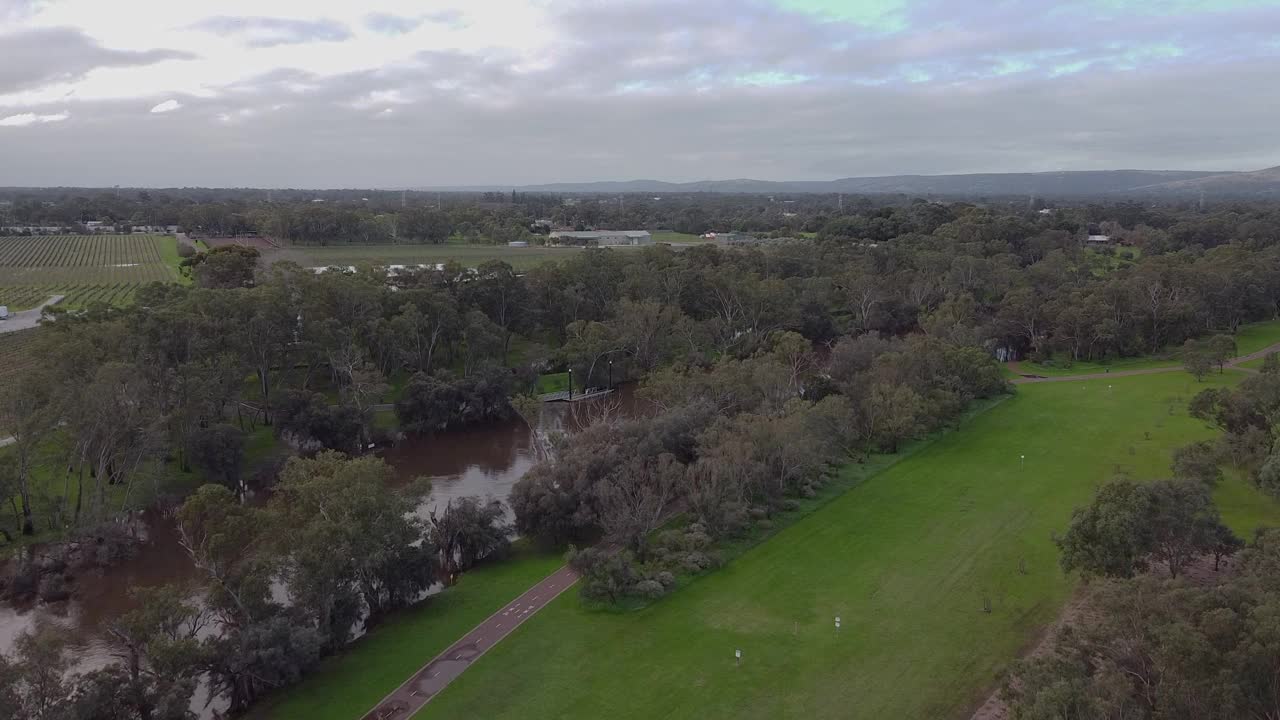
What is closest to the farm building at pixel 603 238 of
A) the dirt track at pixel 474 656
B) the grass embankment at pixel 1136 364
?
the grass embankment at pixel 1136 364

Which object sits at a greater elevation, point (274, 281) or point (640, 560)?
point (274, 281)

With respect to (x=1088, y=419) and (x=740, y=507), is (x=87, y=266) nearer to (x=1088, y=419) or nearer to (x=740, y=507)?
(x=740, y=507)

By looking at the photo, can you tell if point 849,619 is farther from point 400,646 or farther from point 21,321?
point 21,321

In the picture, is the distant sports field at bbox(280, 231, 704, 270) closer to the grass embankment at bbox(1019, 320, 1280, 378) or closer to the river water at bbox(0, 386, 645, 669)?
the river water at bbox(0, 386, 645, 669)

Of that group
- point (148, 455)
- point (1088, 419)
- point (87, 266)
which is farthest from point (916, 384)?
point (87, 266)

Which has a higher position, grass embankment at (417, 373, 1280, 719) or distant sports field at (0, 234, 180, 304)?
distant sports field at (0, 234, 180, 304)

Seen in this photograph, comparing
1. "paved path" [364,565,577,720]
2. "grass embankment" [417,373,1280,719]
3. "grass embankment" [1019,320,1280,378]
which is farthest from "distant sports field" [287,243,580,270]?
"grass embankment" [417,373,1280,719]
